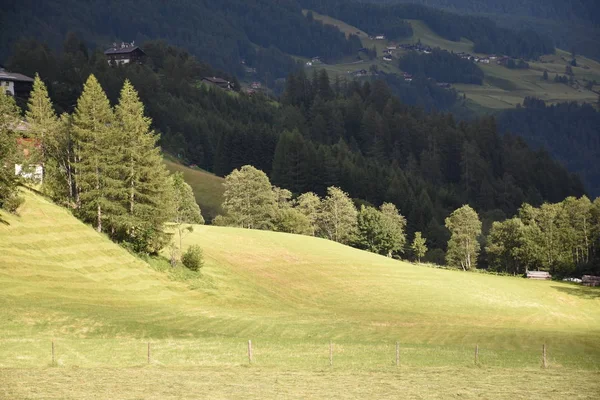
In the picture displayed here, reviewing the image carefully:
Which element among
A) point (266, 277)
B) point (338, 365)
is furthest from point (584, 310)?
point (338, 365)

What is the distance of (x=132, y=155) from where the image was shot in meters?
76.8

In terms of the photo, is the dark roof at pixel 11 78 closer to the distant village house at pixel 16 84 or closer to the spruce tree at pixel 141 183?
the distant village house at pixel 16 84

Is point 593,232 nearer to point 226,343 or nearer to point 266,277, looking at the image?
point 266,277

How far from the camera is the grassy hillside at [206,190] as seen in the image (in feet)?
551

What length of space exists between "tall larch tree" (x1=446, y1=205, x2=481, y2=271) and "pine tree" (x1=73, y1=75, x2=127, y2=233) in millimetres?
95739

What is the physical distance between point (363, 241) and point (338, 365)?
4214 inches

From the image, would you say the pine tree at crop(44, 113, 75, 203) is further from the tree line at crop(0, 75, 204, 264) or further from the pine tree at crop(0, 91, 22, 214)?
the pine tree at crop(0, 91, 22, 214)

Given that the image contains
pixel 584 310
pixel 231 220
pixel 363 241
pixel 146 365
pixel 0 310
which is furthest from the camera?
pixel 363 241

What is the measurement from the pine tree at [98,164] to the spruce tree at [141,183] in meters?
0.84

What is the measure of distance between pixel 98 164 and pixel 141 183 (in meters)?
4.66

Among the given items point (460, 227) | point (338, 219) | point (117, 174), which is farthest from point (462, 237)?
point (117, 174)

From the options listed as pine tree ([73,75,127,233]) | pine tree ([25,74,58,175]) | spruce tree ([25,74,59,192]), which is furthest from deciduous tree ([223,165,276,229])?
pine tree ([73,75,127,233])

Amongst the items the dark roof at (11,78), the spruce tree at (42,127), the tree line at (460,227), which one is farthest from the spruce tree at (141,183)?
the dark roof at (11,78)

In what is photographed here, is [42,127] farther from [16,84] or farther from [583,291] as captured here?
[16,84]
